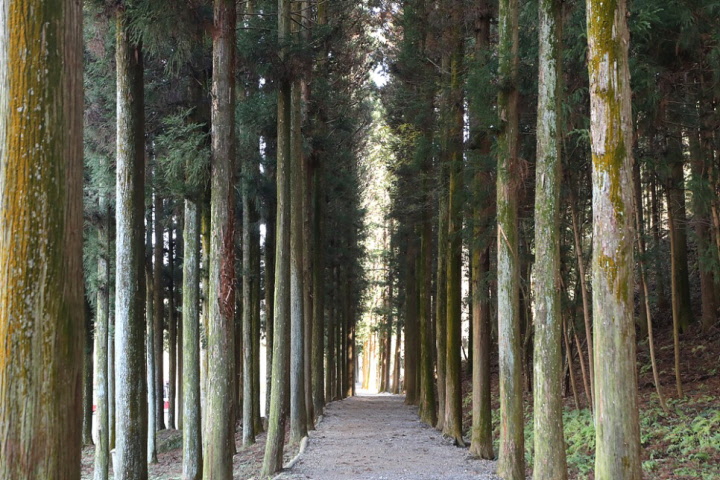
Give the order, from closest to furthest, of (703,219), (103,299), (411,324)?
(703,219)
(103,299)
(411,324)

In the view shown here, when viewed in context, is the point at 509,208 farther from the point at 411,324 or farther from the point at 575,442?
the point at 411,324

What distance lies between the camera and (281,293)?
12.7m

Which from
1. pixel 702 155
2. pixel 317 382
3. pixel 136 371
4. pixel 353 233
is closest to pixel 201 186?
pixel 136 371

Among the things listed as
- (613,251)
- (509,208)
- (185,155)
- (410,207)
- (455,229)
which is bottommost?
(613,251)

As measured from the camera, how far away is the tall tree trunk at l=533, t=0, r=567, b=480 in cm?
885

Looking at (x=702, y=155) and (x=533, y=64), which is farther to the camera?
(x=702, y=155)

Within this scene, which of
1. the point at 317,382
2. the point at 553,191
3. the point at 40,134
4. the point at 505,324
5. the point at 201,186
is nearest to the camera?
the point at 40,134

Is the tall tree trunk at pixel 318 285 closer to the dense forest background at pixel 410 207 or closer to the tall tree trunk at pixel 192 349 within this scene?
the dense forest background at pixel 410 207

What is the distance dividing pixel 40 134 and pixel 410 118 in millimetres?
16794

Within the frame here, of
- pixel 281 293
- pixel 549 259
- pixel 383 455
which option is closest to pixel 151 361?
pixel 383 455

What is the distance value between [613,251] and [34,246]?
201 inches

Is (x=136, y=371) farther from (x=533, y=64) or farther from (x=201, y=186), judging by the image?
(x=533, y=64)

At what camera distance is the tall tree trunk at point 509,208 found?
1041cm

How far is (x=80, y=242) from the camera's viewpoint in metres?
4.10
